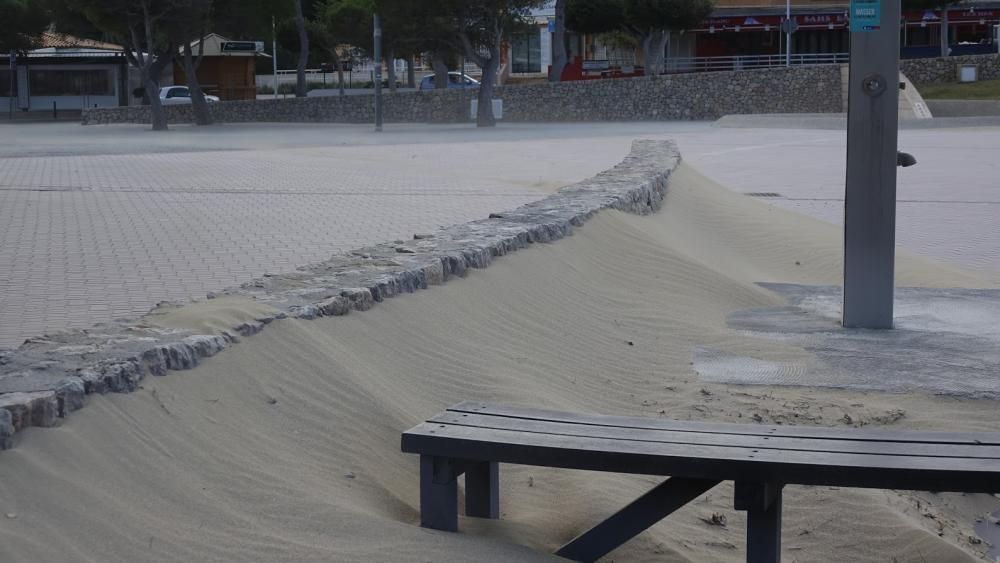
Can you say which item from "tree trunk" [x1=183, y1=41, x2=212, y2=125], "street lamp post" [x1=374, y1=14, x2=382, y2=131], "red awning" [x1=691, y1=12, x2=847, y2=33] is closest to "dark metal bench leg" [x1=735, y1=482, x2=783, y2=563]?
"street lamp post" [x1=374, y1=14, x2=382, y2=131]

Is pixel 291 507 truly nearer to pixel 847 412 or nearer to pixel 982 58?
pixel 847 412

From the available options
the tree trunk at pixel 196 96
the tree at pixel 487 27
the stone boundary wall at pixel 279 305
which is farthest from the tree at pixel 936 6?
the stone boundary wall at pixel 279 305

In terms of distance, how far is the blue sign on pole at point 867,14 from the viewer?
839cm

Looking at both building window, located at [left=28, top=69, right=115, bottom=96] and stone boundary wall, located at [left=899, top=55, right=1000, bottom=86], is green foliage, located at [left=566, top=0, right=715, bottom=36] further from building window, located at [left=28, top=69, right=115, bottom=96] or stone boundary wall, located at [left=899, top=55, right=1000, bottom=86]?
building window, located at [left=28, top=69, right=115, bottom=96]

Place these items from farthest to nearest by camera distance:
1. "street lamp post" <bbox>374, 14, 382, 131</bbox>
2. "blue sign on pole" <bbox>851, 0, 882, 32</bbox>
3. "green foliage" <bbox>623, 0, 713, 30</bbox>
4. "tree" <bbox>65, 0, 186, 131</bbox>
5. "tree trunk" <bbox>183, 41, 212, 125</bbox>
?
"green foliage" <bbox>623, 0, 713, 30</bbox> → "tree trunk" <bbox>183, 41, 212, 125</bbox> → "tree" <bbox>65, 0, 186, 131</bbox> → "street lamp post" <bbox>374, 14, 382, 131</bbox> → "blue sign on pole" <bbox>851, 0, 882, 32</bbox>

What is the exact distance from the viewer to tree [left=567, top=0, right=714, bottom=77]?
161 feet

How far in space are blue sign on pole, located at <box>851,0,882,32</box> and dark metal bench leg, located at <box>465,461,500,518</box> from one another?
5.26 metres

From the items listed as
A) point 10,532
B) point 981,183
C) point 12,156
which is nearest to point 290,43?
point 12,156

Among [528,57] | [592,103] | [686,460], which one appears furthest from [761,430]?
[528,57]

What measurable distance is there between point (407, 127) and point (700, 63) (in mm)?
21884

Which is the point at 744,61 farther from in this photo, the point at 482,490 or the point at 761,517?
the point at 761,517

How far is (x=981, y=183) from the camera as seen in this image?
62.4 feet

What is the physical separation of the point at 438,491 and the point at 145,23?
38304mm

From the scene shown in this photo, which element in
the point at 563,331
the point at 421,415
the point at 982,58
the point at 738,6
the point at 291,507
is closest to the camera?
the point at 291,507
